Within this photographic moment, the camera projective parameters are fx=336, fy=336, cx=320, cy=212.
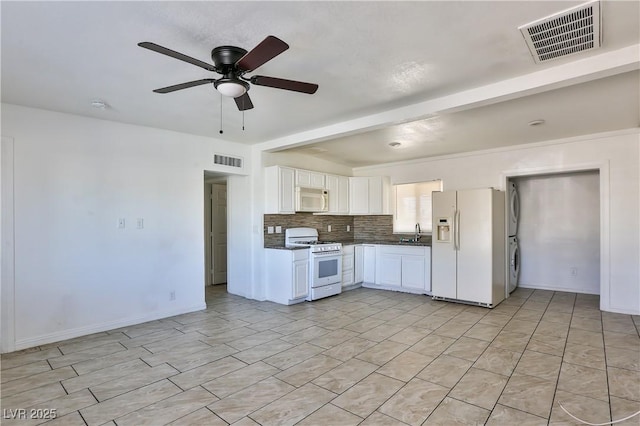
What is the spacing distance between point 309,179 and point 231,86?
3646 mm

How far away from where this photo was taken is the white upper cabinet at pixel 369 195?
6.68m

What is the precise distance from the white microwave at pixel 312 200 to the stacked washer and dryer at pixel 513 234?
3.10 meters

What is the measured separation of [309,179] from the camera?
5859 mm

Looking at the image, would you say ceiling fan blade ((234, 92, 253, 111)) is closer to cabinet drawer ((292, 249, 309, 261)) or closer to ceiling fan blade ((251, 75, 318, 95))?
ceiling fan blade ((251, 75, 318, 95))

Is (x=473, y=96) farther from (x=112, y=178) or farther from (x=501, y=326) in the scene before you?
(x=112, y=178)

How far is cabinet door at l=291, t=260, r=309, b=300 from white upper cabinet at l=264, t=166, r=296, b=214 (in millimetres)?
897

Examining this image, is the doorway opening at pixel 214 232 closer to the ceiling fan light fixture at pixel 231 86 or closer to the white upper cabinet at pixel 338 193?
the white upper cabinet at pixel 338 193

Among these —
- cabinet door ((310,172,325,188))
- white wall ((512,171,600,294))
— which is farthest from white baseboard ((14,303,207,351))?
white wall ((512,171,600,294))

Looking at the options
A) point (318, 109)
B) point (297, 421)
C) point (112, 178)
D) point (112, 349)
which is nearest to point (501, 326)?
point (297, 421)

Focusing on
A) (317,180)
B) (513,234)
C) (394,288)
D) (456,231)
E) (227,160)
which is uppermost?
(227,160)

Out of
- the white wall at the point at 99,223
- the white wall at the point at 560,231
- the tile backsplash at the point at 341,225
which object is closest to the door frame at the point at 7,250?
the white wall at the point at 99,223

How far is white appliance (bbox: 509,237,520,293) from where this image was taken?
5.66 meters

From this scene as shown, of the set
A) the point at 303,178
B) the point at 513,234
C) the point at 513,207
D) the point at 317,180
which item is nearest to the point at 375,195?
the point at 317,180

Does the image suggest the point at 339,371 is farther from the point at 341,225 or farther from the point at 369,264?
the point at 341,225
